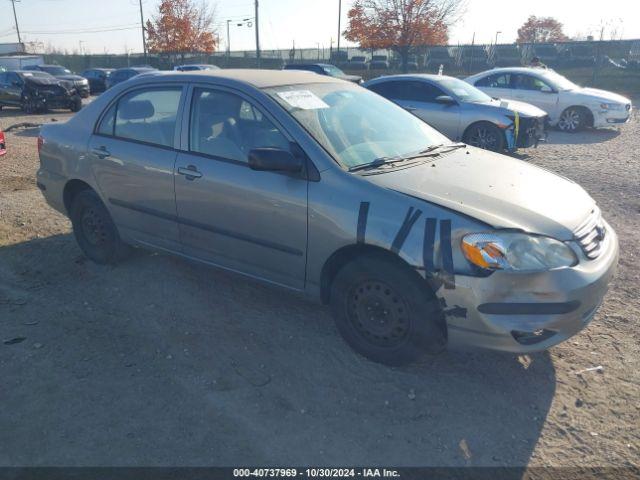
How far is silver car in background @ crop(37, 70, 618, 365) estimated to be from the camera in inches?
111

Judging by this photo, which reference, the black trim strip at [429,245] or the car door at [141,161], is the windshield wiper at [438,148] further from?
the car door at [141,161]

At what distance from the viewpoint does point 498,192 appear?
3.21 meters

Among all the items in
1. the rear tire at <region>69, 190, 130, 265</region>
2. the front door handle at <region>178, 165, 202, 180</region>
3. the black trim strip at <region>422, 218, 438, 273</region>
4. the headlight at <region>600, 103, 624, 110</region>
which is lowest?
A: the rear tire at <region>69, 190, 130, 265</region>

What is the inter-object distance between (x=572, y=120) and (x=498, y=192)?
1152cm

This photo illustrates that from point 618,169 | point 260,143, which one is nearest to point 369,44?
point 618,169

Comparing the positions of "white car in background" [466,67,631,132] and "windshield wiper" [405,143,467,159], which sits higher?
"windshield wiper" [405,143,467,159]

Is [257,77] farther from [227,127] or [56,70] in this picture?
[56,70]

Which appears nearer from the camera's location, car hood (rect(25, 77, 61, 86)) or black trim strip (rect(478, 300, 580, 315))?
black trim strip (rect(478, 300, 580, 315))

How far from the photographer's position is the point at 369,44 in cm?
3547

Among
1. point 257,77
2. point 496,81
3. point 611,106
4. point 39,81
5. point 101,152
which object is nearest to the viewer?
point 257,77

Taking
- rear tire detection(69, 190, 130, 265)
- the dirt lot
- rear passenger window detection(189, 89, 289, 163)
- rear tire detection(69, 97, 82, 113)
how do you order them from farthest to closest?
rear tire detection(69, 97, 82, 113), rear tire detection(69, 190, 130, 265), rear passenger window detection(189, 89, 289, 163), the dirt lot

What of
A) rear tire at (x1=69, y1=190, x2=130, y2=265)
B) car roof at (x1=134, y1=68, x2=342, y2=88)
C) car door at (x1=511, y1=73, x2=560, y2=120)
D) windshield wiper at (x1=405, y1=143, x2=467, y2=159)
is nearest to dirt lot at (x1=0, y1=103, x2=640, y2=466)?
rear tire at (x1=69, y1=190, x2=130, y2=265)

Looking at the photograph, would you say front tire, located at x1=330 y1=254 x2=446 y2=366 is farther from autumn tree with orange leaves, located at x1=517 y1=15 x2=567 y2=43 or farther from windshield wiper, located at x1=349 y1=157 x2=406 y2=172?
autumn tree with orange leaves, located at x1=517 y1=15 x2=567 y2=43

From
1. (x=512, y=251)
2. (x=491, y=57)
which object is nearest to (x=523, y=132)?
(x=512, y=251)
